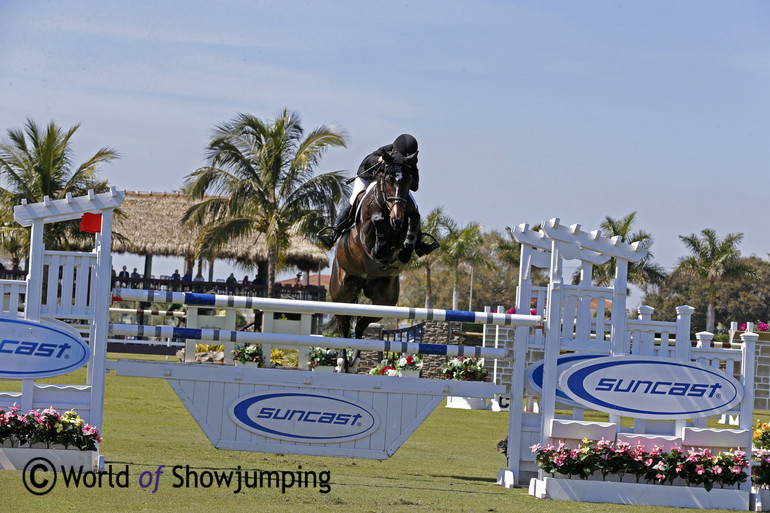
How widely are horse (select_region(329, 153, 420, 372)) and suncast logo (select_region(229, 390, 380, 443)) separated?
1488mm

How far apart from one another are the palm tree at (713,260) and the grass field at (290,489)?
35.0 meters

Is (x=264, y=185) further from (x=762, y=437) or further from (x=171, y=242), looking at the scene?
(x=762, y=437)

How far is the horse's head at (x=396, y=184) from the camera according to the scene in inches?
269

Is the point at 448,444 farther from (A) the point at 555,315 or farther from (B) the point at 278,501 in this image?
(B) the point at 278,501

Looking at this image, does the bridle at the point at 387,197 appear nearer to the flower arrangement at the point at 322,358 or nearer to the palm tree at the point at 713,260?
the flower arrangement at the point at 322,358

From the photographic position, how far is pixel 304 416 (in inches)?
235

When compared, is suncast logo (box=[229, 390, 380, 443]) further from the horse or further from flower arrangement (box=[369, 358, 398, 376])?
flower arrangement (box=[369, 358, 398, 376])

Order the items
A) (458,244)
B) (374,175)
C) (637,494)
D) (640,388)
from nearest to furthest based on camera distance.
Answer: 1. (637,494)
2. (640,388)
3. (374,175)
4. (458,244)

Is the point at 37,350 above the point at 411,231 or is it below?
below

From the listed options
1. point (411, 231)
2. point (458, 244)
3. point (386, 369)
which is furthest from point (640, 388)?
point (458, 244)

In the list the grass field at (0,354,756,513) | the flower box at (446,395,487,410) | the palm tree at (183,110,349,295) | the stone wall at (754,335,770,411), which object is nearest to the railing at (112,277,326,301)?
the palm tree at (183,110,349,295)

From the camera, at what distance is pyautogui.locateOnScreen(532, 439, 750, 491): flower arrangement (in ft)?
20.5

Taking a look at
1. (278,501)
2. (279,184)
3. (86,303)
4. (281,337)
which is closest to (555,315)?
(281,337)

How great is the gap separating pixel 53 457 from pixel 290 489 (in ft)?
5.04
